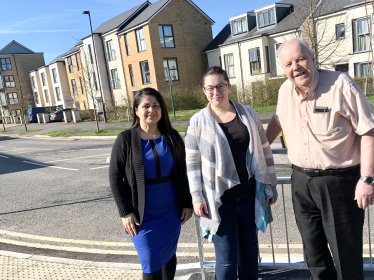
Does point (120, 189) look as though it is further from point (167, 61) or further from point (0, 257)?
point (167, 61)

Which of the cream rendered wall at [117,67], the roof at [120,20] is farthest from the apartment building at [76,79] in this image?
the cream rendered wall at [117,67]

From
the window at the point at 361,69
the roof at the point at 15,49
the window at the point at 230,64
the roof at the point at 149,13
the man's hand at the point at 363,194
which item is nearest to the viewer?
the man's hand at the point at 363,194

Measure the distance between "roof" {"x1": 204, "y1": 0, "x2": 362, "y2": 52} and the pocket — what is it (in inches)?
723

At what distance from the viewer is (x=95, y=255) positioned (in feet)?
13.3

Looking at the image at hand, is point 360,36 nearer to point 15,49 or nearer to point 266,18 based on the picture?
point 266,18

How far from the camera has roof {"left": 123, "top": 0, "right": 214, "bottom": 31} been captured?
93.6 ft

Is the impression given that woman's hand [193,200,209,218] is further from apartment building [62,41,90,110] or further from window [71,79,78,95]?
window [71,79,78,95]

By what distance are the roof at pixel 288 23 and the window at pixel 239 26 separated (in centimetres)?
48

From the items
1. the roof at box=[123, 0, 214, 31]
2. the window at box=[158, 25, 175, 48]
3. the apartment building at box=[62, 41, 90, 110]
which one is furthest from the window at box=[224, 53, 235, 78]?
the apartment building at box=[62, 41, 90, 110]

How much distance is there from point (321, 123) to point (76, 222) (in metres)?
4.55

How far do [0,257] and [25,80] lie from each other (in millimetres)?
59080

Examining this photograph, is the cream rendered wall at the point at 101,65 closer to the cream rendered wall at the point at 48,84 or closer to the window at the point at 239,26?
the window at the point at 239,26

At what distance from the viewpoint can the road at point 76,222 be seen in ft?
13.2

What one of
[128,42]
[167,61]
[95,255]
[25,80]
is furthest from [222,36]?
[25,80]
